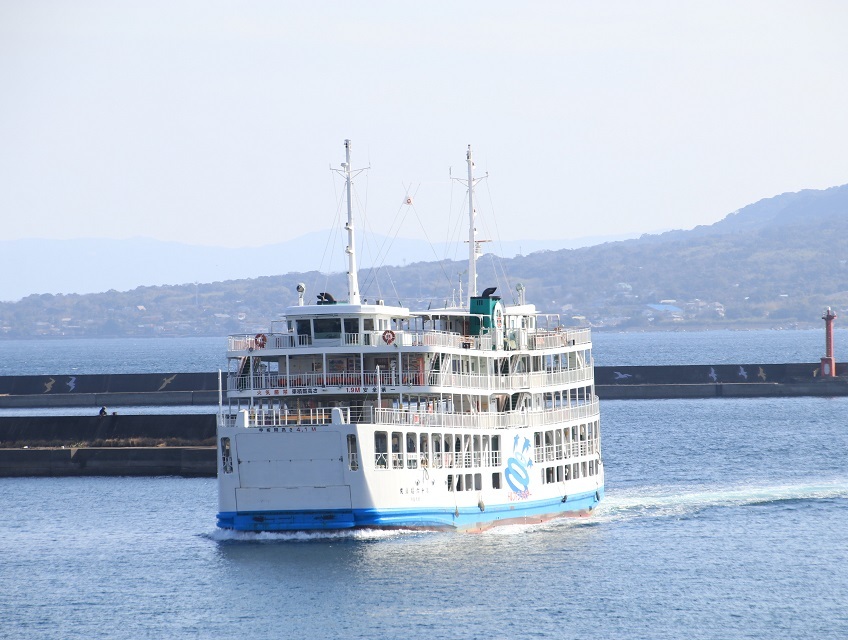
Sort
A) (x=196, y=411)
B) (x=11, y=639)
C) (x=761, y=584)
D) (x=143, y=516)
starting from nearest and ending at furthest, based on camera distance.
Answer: (x=11, y=639)
(x=761, y=584)
(x=143, y=516)
(x=196, y=411)

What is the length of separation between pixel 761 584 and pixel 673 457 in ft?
107

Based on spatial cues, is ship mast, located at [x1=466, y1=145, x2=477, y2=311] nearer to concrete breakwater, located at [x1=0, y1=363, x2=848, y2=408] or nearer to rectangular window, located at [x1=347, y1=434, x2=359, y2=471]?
rectangular window, located at [x1=347, y1=434, x2=359, y2=471]

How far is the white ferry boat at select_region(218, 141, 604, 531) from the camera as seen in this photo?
4781cm

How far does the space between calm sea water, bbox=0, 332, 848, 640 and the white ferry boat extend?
3.43 feet

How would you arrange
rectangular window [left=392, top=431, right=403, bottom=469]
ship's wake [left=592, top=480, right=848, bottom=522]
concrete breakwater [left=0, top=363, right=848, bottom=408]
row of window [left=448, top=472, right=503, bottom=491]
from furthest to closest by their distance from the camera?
concrete breakwater [left=0, top=363, right=848, bottom=408]
ship's wake [left=592, top=480, right=848, bottom=522]
row of window [left=448, top=472, right=503, bottom=491]
rectangular window [left=392, top=431, right=403, bottom=469]

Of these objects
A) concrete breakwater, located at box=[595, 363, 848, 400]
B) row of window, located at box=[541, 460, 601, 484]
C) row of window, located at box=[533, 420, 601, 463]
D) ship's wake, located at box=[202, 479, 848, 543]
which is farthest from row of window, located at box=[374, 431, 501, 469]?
concrete breakwater, located at box=[595, 363, 848, 400]

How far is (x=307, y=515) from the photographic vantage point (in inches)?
1891

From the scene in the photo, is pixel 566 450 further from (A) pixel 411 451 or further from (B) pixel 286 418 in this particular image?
(B) pixel 286 418

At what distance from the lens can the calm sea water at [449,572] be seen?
132 ft

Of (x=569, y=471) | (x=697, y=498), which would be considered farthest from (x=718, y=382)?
(x=569, y=471)

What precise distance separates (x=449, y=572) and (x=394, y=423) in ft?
19.1

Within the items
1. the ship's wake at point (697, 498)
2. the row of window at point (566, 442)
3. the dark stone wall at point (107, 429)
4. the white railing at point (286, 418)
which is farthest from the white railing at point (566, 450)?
the dark stone wall at point (107, 429)

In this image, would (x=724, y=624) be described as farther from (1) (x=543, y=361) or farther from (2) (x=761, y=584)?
(1) (x=543, y=361)

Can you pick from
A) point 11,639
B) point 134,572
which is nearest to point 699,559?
point 134,572
